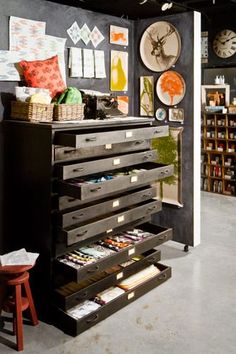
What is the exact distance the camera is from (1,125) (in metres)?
2.94

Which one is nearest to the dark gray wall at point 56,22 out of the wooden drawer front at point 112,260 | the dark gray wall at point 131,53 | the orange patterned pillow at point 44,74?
the dark gray wall at point 131,53

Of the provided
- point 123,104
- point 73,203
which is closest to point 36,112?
point 73,203

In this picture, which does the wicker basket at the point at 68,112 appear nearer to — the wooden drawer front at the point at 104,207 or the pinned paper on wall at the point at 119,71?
the wooden drawer front at the point at 104,207

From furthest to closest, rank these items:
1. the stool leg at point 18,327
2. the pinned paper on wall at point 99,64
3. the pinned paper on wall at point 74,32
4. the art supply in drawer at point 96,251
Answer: the pinned paper on wall at point 99,64
the pinned paper on wall at point 74,32
the art supply in drawer at point 96,251
the stool leg at point 18,327

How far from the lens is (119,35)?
3.81 meters

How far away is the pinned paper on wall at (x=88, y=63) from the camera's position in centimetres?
349

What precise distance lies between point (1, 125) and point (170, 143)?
172cm

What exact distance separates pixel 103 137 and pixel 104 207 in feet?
1.61

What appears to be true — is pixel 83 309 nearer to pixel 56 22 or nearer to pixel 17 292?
pixel 17 292

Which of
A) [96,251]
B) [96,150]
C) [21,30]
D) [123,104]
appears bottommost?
[96,251]

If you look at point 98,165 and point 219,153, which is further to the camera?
point 219,153

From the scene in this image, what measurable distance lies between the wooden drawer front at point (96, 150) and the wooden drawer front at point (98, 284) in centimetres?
86

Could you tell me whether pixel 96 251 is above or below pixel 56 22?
below

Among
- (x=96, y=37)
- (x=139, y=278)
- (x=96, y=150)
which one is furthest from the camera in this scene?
(x=96, y=37)
